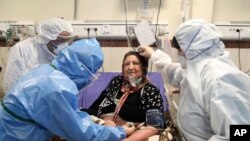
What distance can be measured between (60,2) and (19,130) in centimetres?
212

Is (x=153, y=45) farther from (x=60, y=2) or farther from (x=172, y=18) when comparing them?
(x=60, y=2)

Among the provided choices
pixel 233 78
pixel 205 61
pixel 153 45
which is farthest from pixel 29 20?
pixel 233 78

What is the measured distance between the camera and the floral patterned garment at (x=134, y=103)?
2369 mm

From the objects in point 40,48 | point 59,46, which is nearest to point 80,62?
point 59,46

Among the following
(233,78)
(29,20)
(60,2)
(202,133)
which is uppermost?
(60,2)

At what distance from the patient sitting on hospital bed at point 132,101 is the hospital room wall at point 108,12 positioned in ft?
2.46

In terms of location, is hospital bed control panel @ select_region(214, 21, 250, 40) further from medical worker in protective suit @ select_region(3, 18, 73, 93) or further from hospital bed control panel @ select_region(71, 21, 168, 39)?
medical worker in protective suit @ select_region(3, 18, 73, 93)

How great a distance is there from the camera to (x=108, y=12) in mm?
3334

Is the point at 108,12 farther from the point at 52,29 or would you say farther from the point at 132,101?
the point at 132,101

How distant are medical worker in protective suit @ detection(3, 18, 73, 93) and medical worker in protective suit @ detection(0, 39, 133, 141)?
0.80m

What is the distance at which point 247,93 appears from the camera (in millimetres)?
1433

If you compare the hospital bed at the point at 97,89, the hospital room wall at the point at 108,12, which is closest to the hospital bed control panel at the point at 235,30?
the hospital room wall at the point at 108,12

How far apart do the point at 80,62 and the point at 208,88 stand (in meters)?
0.72

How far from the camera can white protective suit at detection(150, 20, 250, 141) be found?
1400 mm
